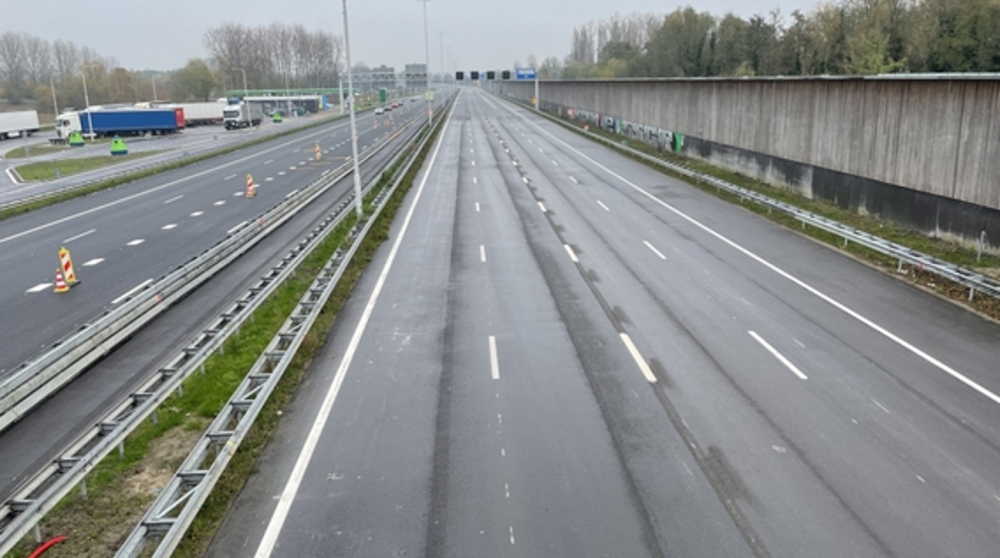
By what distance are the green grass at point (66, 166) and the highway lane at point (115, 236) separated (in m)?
8.41

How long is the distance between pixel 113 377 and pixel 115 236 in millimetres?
16609

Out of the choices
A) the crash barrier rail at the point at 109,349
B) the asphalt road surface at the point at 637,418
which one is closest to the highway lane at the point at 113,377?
the crash barrier rail at the point at 109,349

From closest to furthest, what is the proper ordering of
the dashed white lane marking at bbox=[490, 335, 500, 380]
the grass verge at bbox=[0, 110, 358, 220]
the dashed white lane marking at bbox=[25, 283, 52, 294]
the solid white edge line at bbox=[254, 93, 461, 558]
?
the solid white edge line at bbox=[254, 93, 461, 558], the dashed white lane marking at bbox=[490, 335, 500, 380], the dashed white lane marking at bbox=[25, 283, 52, 294], the grass verge at bbox=[0, 110, 358, 220]

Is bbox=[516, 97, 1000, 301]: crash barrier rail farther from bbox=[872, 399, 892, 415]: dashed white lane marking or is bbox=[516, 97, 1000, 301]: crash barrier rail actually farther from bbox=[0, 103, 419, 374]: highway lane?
bbox=[0, 103, 419, 374]: highway lane

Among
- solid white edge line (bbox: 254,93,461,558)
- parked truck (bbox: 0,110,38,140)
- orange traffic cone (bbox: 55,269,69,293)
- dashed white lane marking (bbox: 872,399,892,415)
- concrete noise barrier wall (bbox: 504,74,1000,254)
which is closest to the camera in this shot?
solid white edge line (bbox: 254,93,461,558)

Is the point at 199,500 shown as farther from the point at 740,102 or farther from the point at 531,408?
the point at 740,102

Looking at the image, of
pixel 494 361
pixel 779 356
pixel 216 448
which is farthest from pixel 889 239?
pixel 216 448

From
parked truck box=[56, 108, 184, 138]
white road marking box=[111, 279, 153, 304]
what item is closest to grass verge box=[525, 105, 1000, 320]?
white road marking box=[111, 279, 153, 304]

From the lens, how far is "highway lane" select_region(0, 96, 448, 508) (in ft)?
37.7

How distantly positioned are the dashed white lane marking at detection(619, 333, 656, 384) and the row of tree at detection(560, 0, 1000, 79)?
44436 millimetres

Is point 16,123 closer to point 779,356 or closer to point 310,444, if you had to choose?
point 310,444

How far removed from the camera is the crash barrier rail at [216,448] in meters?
8.34

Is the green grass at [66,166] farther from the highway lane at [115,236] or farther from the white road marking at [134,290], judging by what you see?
the white road marking at [134,290]

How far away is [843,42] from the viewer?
7019 cm
